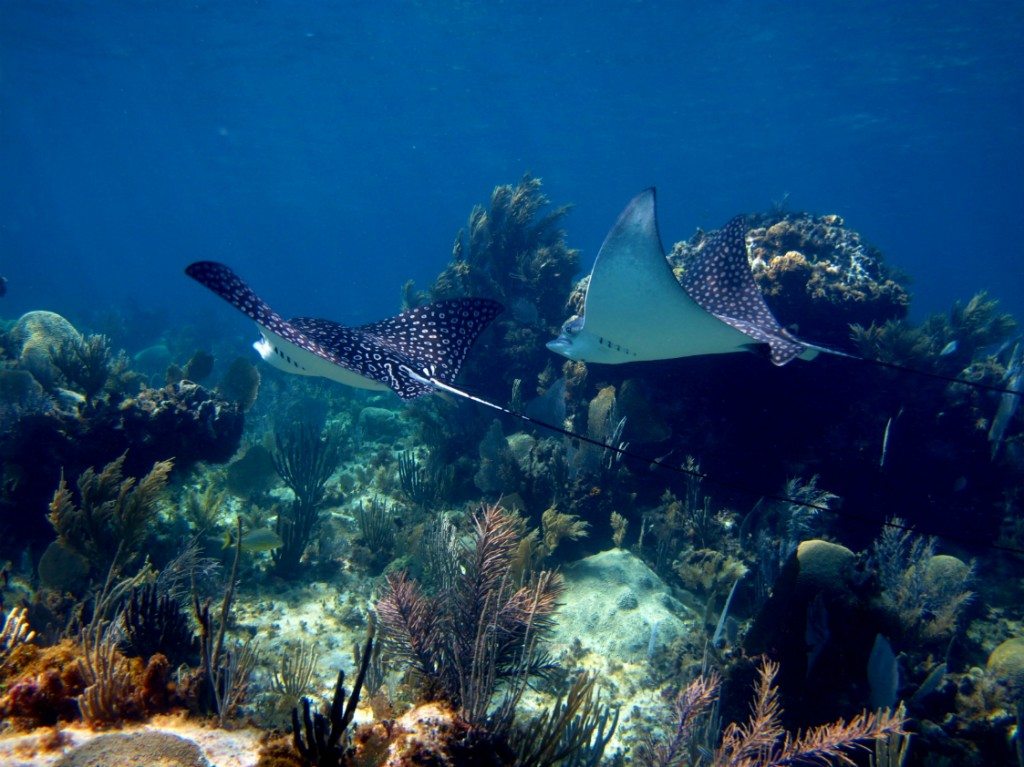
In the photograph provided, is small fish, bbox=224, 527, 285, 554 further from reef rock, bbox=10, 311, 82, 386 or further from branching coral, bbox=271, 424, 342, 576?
reef rock, bbox=10, 311, 82, 386

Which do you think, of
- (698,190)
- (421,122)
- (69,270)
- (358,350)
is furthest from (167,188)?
(358,350)

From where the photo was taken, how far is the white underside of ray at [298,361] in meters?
4.71

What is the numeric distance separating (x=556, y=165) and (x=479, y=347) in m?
60.1

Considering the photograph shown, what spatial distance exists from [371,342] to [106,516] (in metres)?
3.32

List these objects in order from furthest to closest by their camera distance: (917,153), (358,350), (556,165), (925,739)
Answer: (556,165) → (917,153) → (358,350) → (925,739)

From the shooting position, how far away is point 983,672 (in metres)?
A: 5.20

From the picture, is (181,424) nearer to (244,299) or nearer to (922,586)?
(244,299)

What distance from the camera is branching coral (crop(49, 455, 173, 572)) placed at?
5203 mm

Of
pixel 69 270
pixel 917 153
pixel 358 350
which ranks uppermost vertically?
pixel 917 153

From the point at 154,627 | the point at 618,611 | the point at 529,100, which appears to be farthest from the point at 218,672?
the point at 529,100

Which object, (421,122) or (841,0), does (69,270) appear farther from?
(841,0)

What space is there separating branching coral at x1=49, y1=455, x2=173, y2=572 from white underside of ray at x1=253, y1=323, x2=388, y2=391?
196 centimetres

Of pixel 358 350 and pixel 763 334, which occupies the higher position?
pixel 763 334

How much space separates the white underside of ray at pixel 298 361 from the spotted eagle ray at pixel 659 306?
2.48 m
